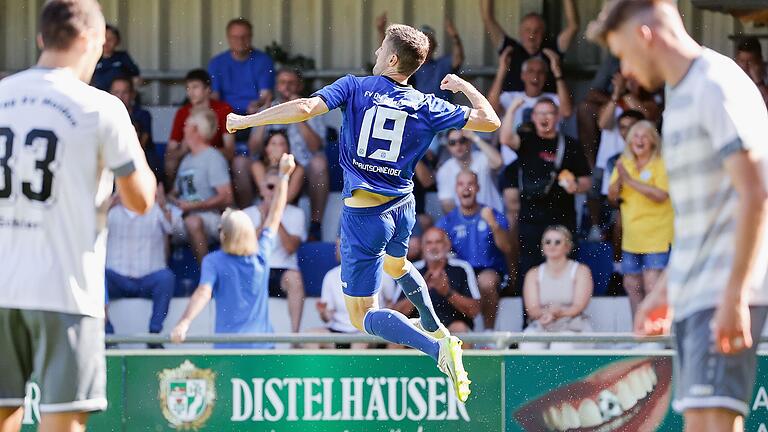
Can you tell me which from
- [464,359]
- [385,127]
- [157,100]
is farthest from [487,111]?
[157,100]

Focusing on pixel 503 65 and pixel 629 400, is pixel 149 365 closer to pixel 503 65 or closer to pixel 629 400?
pixel 629 400

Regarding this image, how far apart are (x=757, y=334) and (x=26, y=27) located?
1073cm

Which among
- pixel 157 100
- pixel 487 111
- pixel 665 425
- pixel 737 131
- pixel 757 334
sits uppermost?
pixel 157 100

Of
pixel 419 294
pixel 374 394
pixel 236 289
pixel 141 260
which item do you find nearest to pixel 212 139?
pixel 141 260

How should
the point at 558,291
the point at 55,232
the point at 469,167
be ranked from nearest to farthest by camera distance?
the point at 55,232
the point at 558,291
the point at 469,167

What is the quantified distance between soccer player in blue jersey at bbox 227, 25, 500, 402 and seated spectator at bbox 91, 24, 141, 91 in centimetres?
518

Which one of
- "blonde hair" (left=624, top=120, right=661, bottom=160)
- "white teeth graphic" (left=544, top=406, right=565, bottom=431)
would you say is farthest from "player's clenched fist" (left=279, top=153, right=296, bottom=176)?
"blonde hair" (left=624, top=120, right=661, bottom=160)

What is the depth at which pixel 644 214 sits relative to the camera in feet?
34.7

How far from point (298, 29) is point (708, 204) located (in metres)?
9.30

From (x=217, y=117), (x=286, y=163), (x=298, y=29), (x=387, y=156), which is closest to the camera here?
(x=387, y=156)

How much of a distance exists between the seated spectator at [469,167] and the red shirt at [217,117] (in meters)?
2.04

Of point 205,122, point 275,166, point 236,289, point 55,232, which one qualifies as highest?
point 205,122

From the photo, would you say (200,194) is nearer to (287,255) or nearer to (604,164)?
(287,255)

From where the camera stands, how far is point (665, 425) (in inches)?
336
